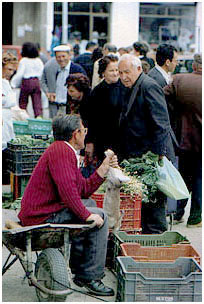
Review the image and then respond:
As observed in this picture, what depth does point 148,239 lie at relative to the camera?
5348 millimetres

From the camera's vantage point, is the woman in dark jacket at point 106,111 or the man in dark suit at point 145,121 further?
the woman in dark jacket at point 106,111

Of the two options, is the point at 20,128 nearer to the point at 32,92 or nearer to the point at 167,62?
Result: the point at 167,62

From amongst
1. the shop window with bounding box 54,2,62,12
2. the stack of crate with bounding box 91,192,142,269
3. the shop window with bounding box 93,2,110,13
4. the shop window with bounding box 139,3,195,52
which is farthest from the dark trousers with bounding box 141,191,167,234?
the shop window with bounding box 93,2,110,13

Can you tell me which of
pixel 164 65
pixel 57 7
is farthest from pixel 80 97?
pixel 57 7

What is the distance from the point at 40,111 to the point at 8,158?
411 cm

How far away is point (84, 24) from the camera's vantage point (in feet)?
81.5

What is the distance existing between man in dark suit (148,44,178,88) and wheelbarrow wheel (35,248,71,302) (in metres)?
3.01

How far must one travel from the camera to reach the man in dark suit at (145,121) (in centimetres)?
583

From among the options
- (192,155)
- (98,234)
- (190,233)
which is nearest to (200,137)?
(192,155)

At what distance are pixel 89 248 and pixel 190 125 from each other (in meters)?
2.43

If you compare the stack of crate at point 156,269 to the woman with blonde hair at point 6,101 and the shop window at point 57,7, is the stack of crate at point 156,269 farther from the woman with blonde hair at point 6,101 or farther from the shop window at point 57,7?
the shop window at point 57,7

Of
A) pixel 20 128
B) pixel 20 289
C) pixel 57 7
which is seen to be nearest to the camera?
pixel 20 289

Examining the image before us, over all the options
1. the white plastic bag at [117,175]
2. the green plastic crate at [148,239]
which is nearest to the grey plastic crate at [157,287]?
the green plastic crate at [148,239]

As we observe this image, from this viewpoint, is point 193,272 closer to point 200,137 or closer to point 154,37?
point 200,137
